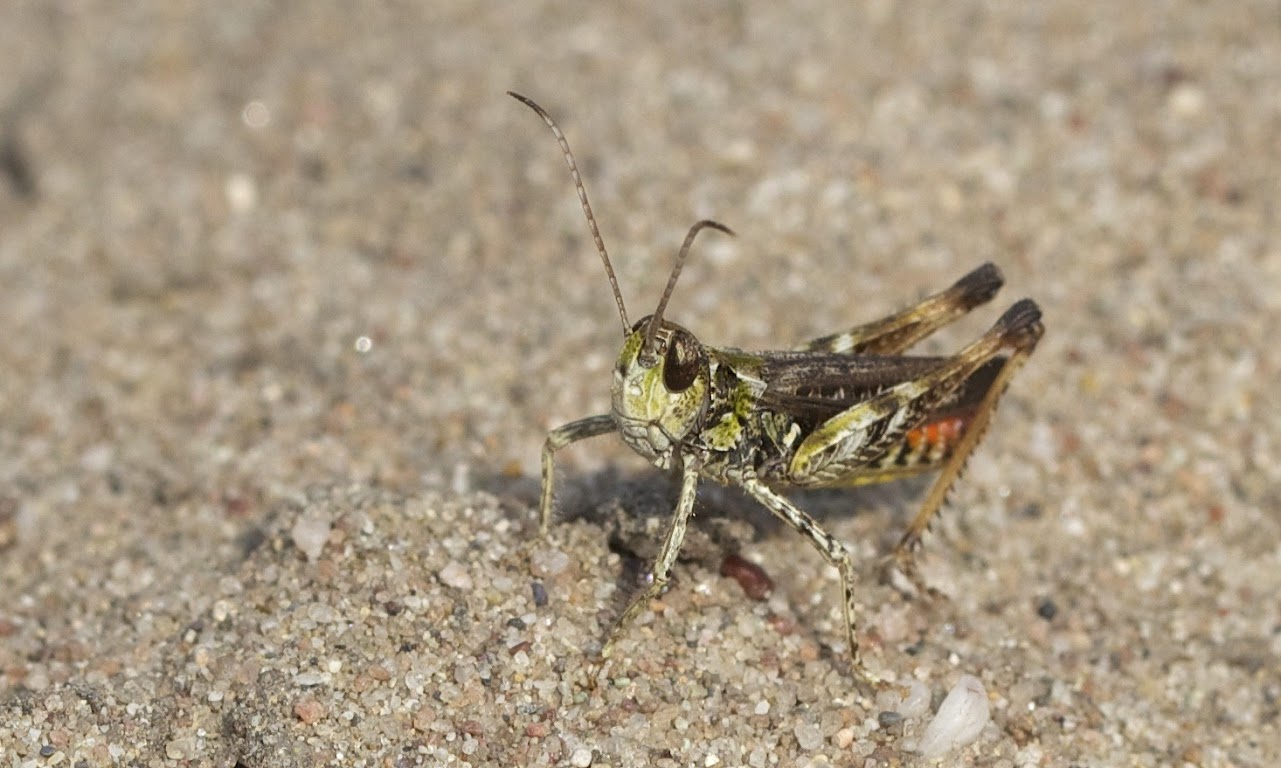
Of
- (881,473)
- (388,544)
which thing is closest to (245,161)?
(388,544)

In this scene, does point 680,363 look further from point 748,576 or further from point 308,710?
point 308,710

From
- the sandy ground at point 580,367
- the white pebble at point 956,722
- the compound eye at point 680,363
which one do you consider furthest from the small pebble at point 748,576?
the compound eye at point 680,363

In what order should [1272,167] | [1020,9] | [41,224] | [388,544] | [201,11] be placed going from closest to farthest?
[388,544]
[1272,167]
[41,224]
[1020,9]
[201,11]

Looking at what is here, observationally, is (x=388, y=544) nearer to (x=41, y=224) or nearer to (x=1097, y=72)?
(x=41, y=224)

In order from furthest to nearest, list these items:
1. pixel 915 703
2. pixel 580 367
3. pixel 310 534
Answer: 1. pixel 580 367
2. pixel 310 534
3. pixel 915 703

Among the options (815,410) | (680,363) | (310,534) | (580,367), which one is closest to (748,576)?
(815,410)

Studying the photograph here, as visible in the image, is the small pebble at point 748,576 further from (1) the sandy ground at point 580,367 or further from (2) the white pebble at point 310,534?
(2) the white pebble at point 310,534
